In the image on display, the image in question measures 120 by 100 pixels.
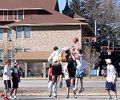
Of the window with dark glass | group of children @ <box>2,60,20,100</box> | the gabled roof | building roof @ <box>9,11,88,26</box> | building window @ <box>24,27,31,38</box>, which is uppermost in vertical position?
the gabled roof

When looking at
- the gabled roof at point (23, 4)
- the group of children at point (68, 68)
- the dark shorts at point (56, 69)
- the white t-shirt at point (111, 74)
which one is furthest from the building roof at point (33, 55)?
the white t-shirt at point (111, 74)

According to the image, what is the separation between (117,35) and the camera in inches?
3465

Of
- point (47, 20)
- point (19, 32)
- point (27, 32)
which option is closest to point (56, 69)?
point (47, 20)

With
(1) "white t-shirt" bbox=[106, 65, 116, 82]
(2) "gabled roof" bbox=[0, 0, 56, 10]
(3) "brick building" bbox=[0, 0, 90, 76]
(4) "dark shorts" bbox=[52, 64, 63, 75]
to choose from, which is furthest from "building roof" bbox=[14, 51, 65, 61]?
(1) "white t-shirt" bbox=[106, 65, 116, 82]

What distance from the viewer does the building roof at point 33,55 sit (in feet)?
221

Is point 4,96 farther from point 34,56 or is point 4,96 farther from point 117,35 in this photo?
point 117,35

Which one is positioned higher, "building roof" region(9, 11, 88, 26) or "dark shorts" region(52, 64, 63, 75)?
"building roof" region(9, 11, 88, 26)

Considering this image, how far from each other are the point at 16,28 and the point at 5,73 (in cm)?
4981

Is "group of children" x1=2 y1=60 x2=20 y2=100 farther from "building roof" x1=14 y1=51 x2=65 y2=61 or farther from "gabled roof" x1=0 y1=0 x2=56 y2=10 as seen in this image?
"gabled roof" x1=0 y1=0 x2=56 y2=10

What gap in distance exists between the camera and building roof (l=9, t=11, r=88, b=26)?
68.6m

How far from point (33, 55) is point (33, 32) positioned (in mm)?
3794

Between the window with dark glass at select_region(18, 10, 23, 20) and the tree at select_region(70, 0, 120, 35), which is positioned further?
the tree at select_region(70, 0, 120, 35)

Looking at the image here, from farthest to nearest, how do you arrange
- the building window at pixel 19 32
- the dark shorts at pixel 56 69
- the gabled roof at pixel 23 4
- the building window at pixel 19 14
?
the gabled roof at pixel 23 4, the building window at pixel 19 14, the building window at pixel 19 32, the dark shorts at pixel 56 69

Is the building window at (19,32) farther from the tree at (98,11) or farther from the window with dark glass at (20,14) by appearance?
the tree at (98,11)
